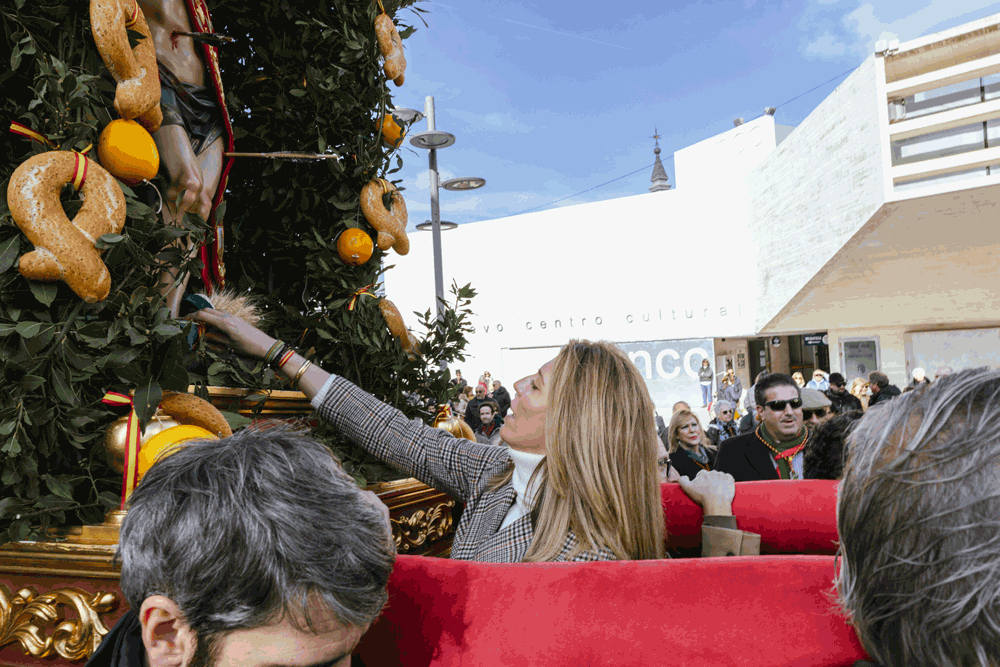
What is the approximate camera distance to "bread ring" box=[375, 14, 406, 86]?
2230 millimetres

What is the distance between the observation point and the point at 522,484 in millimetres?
1574

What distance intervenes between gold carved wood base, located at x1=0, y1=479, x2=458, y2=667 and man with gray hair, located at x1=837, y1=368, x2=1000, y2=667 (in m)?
1.19

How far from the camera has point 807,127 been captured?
14.3 m

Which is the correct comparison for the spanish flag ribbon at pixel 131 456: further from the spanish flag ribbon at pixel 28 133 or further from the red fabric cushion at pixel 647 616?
the red fabric cushion at pixel 647 616

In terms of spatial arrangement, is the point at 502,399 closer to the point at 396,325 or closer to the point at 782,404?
the point at 782,404

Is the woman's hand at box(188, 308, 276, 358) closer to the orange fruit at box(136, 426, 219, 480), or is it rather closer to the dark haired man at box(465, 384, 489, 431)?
the orange fruit at box(136, 426, 219, 480)

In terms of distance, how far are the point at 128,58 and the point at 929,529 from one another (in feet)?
5.12

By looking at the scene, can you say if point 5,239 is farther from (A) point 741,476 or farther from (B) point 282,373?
(A) point 741,476

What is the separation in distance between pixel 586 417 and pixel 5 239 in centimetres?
115

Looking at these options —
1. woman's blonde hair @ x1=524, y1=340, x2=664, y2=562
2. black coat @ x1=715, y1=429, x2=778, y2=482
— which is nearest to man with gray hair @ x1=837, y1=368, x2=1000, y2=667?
woman's blonde hair @ x1=524, y1=340, x2=664, y2=562

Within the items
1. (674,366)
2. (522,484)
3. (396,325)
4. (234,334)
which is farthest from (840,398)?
(674,366)

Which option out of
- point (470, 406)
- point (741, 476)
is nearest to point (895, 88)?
point (470, 406)

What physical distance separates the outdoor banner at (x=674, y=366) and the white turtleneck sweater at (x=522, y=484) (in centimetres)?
1537

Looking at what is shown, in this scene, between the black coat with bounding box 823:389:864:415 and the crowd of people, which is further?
the black coat with bounding box 823:389:864:415
